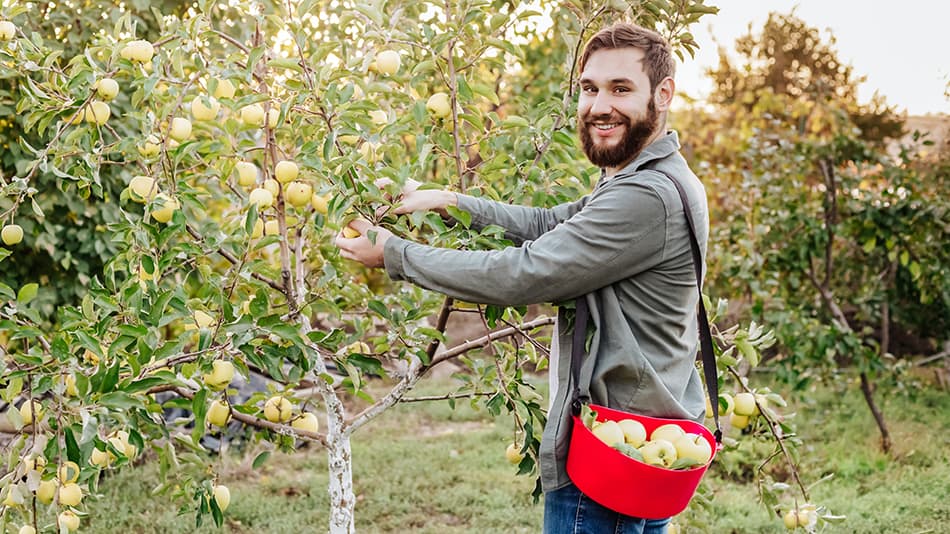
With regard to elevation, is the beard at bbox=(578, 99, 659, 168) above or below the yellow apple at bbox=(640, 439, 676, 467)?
above

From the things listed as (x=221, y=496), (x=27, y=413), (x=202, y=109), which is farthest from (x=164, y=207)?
(x=221, y=496)

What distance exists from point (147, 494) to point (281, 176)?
240 cm

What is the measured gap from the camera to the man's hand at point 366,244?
64.1 inches

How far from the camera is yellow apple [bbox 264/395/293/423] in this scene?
2168 millimetres

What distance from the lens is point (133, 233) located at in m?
1.79

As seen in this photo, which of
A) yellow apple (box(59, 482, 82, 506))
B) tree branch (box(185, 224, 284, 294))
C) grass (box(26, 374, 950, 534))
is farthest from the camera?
grass (box(26, 374, 950, 534))

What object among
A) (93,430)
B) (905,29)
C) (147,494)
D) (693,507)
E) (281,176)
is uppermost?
(905,29)

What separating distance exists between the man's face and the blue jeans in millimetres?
640

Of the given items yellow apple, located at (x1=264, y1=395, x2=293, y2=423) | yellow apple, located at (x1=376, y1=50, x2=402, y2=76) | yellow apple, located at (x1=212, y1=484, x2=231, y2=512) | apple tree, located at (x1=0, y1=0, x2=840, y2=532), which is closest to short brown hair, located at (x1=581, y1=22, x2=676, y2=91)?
apple tree, located at (x1=0, y1=0, x2=840, y2=532)

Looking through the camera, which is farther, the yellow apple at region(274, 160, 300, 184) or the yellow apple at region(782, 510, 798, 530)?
the yellow apple at region(782, 510, 798, 530)

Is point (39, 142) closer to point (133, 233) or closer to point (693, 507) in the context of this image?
point (133, 233)

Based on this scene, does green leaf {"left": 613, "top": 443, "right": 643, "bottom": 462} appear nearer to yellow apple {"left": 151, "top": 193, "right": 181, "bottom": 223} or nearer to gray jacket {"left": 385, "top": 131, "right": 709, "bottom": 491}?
gray jacket {"left": 385, "top": 131, "right": 709, "bottom": 491}

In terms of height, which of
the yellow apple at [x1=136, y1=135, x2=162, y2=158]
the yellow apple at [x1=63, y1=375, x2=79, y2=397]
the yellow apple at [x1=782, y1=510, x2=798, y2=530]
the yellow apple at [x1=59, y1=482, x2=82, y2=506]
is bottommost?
the yellow apple at [x1=59, y1=482, x2=82, y2=506]

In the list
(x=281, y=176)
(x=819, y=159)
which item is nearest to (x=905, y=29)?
(x=819, y=159)
